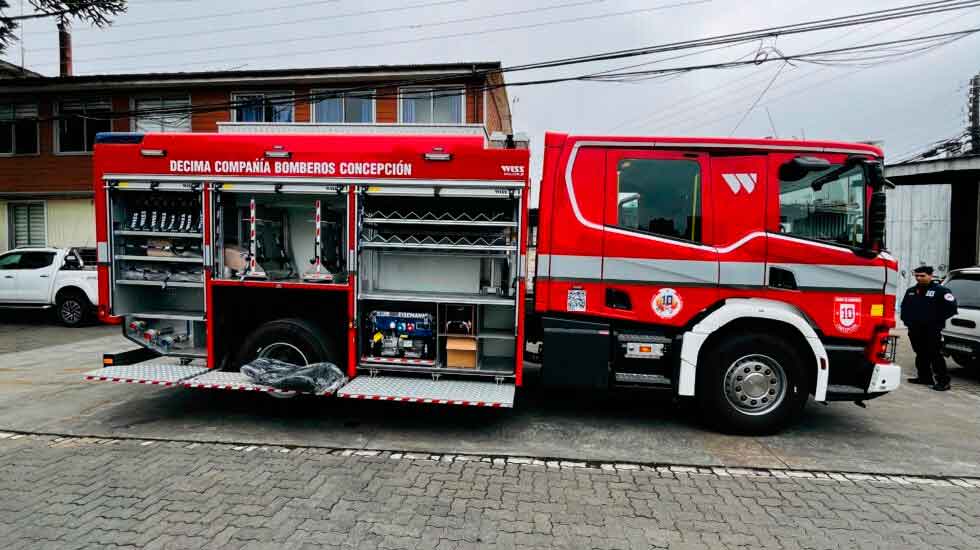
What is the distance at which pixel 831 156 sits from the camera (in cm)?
495

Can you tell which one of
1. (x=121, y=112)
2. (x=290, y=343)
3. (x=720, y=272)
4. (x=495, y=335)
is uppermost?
(x=121, y=112)

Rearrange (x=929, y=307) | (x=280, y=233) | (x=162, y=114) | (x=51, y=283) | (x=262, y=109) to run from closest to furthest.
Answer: (x=280, y=233) < (x=929, y=307) < (x=51, y=283) < (x=262, y=109) < (x=162, y=114)

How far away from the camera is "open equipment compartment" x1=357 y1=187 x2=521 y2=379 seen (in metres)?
5.30

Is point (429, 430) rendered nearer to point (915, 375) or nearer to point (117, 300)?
point (117, 300)

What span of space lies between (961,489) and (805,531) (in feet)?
5.92

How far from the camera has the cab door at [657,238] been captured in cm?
500

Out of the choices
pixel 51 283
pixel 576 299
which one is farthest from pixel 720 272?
pixel 51 283

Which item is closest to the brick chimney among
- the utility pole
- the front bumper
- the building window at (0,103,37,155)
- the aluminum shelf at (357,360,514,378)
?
the building window at (0,103,37,155)

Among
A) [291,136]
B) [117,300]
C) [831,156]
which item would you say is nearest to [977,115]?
[831,156]

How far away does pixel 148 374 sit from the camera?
212 inches

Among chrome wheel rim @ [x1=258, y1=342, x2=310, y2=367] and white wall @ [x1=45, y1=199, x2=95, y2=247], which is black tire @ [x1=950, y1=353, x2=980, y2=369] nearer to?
chrome wheel rim @ [x1=258, y1=342, x2=310, y2=367]

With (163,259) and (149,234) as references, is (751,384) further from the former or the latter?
(149,234)

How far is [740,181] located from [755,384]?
1.97 metres

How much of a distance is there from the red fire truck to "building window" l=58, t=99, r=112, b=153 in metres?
14.2
